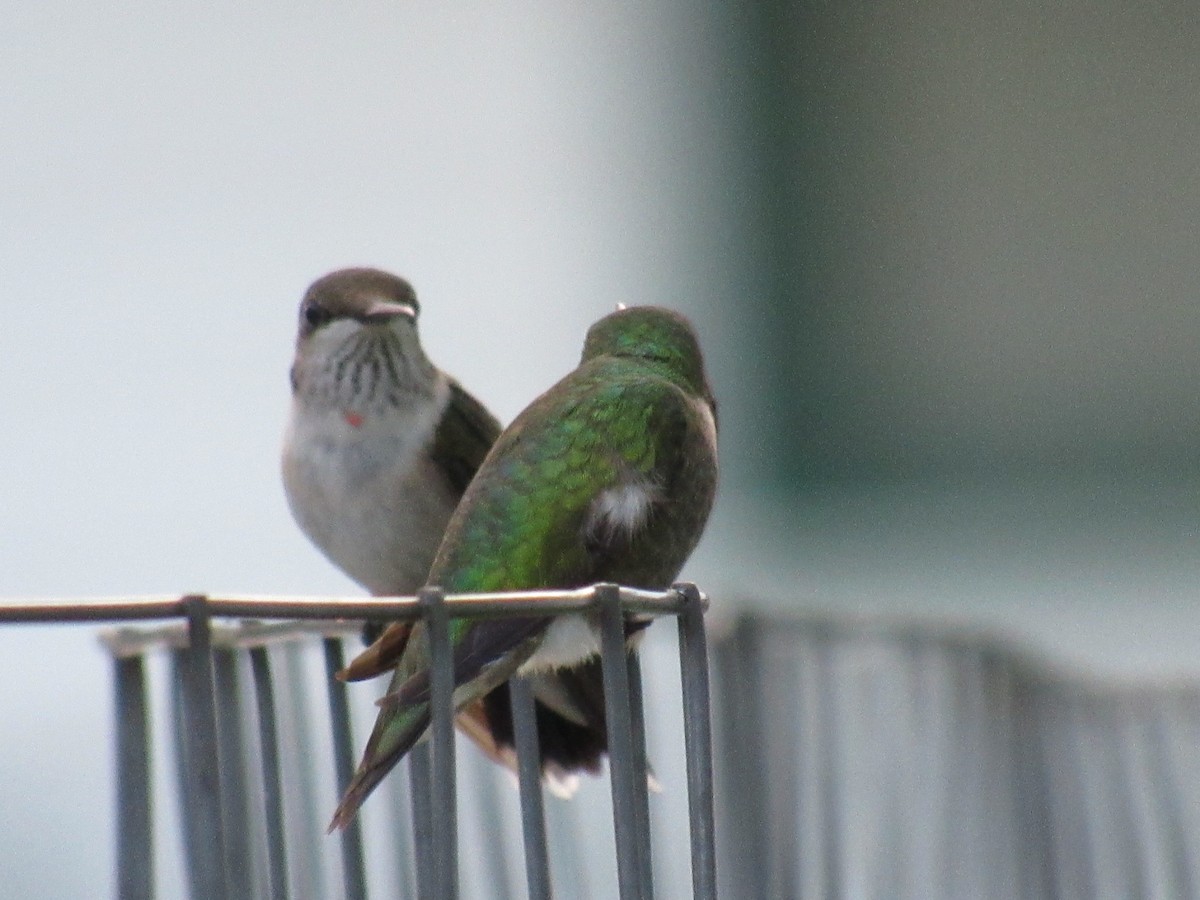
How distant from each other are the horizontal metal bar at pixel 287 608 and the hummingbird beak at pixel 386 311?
1.39 m

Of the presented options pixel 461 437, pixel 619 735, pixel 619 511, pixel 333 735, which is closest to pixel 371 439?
pixel 461 437

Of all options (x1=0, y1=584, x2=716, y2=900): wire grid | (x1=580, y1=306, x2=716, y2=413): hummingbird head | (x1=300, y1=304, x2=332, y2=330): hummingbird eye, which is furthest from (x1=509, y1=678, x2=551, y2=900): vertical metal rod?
(x1=300, y1=304, x2=332, y2=330): hummingbird eye

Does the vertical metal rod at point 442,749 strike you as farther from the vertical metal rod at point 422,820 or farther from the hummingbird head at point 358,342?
the hummingbird head at point 358,342

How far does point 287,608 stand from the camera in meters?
0.86

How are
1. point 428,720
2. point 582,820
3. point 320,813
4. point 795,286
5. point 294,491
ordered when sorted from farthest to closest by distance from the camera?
point 795,286 < point 294,491 < point 582,820 < point 320,813 < point 428,720

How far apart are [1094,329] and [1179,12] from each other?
118 cm

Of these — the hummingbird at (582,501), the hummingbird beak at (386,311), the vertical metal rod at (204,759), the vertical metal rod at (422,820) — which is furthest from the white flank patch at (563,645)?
the hummingbird beak at (386,311)

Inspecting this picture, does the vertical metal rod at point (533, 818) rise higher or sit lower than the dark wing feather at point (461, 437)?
lower

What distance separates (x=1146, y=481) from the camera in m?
6.74

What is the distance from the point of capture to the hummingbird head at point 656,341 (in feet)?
5.88

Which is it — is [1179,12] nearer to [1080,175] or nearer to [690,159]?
[1080,175]

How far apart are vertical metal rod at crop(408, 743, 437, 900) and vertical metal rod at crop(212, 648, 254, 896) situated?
9cm

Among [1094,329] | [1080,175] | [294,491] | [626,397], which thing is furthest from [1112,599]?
[626,397]

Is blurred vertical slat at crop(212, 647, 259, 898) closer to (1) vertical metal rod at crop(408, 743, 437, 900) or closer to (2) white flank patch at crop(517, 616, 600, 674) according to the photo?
(1) vertical metal rod at crop(408, 743, 437, 900)
